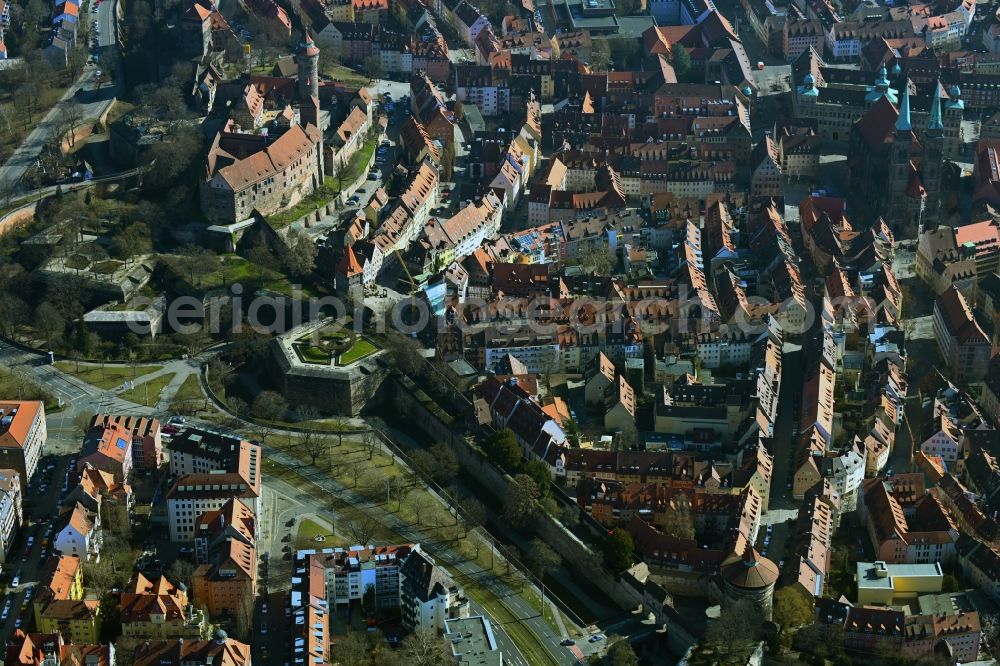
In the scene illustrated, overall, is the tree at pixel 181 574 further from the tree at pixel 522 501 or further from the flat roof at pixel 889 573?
the flat roof at pixel 889 573

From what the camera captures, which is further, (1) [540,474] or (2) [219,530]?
(1) [540,474]

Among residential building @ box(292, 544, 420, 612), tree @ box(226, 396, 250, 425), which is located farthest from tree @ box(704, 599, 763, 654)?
tree @ box(226, 396, 250, 425)

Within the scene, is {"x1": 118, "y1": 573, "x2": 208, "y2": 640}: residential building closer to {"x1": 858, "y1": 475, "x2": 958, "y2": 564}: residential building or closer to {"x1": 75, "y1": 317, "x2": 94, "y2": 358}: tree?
{"x1": 75, "y1": 317, "x2": 94, "y2": 358}: tree

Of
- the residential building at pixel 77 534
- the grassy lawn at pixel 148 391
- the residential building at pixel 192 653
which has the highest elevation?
the grassy lawn at pixel 148 391

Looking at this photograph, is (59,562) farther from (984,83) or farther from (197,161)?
(984,83)

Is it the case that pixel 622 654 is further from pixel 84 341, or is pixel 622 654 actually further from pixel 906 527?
pixel 84 341

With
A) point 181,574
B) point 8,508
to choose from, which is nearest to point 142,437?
point 8,508

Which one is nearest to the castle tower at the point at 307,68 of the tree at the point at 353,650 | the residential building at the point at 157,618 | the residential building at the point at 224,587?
the residential building at the point at 224,587
